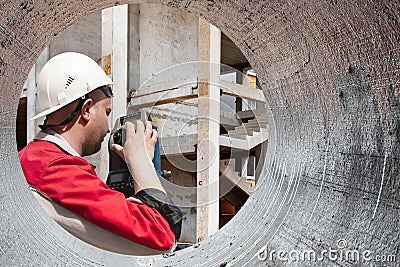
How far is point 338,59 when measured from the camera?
93 cm

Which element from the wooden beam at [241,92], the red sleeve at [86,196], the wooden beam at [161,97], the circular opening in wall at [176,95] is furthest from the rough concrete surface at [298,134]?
the wooden beam at [241,92]

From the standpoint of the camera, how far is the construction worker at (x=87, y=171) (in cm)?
197

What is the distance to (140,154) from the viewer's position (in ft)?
8.34

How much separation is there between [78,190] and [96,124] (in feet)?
1.66

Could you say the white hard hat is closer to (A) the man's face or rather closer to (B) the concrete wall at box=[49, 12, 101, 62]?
(A) the man's face

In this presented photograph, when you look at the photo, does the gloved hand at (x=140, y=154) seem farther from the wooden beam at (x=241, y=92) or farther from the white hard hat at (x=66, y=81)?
the wooden beam at (x=241, y=92)

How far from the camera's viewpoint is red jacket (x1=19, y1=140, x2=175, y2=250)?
1.96m

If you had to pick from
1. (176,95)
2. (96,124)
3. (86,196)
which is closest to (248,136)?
(176,95)

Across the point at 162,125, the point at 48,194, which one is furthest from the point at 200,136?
the point at 48,194

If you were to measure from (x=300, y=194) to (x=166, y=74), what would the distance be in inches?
133

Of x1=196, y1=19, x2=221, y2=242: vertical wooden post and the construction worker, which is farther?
x1=196, y1=19, x2=221, y2=242: vertical wooden post

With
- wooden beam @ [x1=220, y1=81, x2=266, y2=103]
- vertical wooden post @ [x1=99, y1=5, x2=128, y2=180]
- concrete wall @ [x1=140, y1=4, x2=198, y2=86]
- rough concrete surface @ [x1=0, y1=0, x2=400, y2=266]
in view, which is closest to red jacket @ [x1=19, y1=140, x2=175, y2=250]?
rough concrete surface @ [x1=0, y1=0, x2=400, y2=266]

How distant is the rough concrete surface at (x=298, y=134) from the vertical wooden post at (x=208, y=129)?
2055mm

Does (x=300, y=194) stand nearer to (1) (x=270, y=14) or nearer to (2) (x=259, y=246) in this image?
(2) (x=259, y=246)
